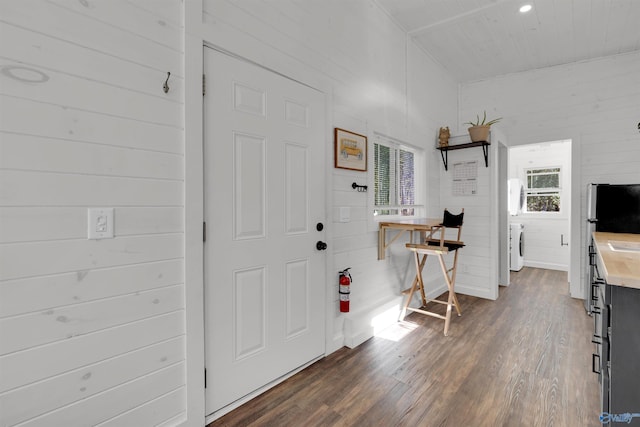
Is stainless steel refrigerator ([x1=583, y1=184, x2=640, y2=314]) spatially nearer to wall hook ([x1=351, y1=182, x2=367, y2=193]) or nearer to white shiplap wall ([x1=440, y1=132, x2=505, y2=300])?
white shiplap wall ([x1=440, y1=132, x2=505, y2=300])

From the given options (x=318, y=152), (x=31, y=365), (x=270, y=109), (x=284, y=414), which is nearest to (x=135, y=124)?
(x=270, y=109)

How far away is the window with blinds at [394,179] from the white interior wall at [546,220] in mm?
3088

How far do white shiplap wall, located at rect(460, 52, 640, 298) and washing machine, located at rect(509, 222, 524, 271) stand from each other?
139 cm

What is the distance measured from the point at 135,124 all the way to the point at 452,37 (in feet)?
11.9

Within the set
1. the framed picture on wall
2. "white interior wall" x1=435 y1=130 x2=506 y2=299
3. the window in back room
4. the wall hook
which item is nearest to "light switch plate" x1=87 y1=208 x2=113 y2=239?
the framed picture on wall

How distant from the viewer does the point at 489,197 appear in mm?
3965

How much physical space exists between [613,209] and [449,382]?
266cm

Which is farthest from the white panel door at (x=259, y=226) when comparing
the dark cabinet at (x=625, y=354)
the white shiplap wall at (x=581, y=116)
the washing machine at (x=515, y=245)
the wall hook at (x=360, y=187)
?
the washing machine at (x=515, y=245)

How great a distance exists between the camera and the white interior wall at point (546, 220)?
566cm

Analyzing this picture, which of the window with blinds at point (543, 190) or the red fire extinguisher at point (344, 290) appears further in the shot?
the window with blinds at point (543, 190)

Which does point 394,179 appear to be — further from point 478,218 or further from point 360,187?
point 478,218

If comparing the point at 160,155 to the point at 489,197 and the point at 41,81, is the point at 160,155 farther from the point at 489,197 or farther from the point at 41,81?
the point at 489,197

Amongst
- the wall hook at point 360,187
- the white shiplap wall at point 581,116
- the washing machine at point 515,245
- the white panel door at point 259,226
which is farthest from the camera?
the washing machine at point 515,245

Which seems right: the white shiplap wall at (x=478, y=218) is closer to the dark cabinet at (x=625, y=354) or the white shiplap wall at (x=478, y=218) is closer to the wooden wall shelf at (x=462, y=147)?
the wooden wall shelf at (x=462, y=147)
